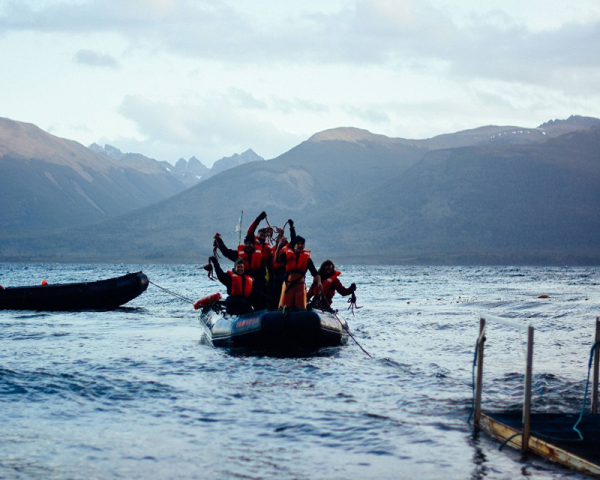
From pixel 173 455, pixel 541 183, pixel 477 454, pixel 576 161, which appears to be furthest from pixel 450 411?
pixel 576 161

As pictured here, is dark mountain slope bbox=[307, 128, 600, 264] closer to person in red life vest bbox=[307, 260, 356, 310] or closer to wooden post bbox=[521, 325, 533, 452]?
person in red life vest bbox=[307, 260, 356, 310]

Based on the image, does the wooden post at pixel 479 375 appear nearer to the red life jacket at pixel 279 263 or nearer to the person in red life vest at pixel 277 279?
the red life jacket at pixel 279 263

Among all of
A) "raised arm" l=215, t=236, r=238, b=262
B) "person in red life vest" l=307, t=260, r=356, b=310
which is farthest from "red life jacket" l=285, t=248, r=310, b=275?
"person in red life vest" l=307, t=260, r=356, b=310

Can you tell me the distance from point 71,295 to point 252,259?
573 inches

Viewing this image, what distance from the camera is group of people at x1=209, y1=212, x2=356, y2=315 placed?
1567cm

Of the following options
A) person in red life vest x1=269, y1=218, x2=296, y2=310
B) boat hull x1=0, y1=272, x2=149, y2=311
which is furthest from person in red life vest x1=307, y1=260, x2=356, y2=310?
boat hull x1=0, y1=272, x2=149, y2=311

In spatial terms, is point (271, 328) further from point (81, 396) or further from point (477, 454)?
point (477, 454)

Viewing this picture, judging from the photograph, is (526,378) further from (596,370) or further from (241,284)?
(241,284)

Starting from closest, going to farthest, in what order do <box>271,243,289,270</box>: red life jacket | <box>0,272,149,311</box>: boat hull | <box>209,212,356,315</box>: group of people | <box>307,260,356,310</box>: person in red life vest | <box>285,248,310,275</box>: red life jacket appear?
1. <box>285,248,310,275</box>: red life jacket
2. <box>209,212,356,315</box>: group of people
3. <box>271,243,289,270</box>: red life jacket
4. <box>307,260,356,310</box>: person in red life vest
5. <box>0,272,149,311</box>: boat hull

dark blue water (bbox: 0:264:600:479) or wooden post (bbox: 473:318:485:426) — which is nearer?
dark blue water (bbox: 0:264:600:479)

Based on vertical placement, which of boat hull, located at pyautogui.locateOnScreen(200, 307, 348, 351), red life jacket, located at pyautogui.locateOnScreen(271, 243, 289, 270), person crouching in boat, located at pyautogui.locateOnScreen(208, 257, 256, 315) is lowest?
boat hull, located at pyautogui.locateOnScreen(200, 307, 348, 351)

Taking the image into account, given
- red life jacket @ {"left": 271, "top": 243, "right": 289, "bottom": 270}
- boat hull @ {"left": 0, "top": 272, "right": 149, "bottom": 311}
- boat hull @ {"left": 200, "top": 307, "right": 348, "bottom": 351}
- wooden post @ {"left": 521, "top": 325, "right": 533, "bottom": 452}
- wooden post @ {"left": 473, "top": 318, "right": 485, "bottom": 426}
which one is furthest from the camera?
boat hull @ {"left": 0, "top": 272, "right": 149, "bottom": 311}

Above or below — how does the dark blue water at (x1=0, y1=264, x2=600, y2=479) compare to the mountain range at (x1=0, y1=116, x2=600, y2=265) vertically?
below

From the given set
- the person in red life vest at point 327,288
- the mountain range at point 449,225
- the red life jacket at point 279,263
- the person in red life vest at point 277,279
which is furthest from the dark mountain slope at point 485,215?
the person in red life vest at point 277,279
